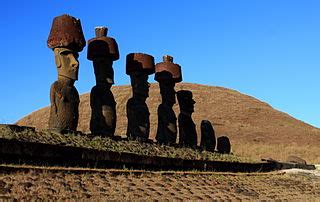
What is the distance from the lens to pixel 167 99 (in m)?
14.3

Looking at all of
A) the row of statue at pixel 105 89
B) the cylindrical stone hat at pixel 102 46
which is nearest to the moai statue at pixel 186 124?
the row of statue at pixel 105 89

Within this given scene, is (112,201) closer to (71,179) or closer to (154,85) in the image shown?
(71,179)

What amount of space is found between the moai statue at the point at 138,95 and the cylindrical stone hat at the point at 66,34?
2.81 metres

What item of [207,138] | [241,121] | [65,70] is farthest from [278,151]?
[65,70]

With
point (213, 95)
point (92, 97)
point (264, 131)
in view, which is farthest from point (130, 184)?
point (213, 95)

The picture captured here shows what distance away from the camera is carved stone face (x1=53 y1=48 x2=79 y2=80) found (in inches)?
368

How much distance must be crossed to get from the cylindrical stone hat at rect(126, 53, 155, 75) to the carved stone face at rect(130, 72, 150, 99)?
0.12 metres

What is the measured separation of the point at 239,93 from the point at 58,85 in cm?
4314

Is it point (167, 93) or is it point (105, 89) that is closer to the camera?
point (105, 89)

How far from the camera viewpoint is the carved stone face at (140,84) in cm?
1243

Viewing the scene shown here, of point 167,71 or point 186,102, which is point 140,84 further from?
point 186,102

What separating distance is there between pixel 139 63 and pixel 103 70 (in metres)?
1.56

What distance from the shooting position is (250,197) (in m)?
9.04

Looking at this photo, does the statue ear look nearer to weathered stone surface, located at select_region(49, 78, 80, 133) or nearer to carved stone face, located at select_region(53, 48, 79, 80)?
carved stone face, located at select_region(53, 48, 79, 80)
